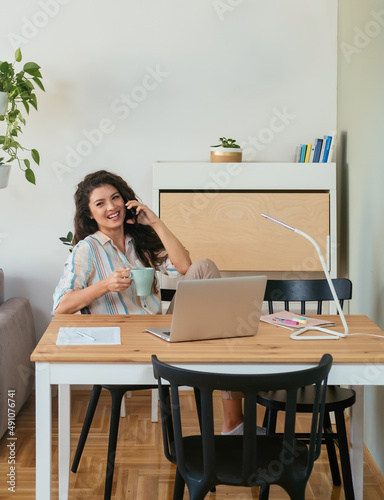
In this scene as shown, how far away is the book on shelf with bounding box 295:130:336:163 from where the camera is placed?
3.88 meters

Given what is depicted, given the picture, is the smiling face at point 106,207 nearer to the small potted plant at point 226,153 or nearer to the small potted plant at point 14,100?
the small potted plant at point 14,100

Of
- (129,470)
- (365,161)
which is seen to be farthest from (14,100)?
(129,470)

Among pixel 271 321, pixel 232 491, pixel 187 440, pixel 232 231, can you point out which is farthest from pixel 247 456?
pixel 232 231

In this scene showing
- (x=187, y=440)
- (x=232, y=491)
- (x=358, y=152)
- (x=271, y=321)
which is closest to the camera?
(x=187, y=440)

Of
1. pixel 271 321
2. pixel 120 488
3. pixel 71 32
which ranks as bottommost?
pixel 120 488

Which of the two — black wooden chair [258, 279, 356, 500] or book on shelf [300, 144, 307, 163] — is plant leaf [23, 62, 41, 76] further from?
black wooden chair [258, 279, 356, 500]

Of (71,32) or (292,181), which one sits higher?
(71,32)

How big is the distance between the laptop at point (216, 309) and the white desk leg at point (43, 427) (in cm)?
42

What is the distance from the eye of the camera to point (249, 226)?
385cm

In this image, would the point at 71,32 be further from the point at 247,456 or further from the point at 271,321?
the point at 247,456

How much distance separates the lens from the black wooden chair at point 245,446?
1.79 metres

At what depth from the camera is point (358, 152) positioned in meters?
3.64

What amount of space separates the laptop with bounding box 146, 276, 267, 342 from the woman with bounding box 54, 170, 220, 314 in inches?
22.2

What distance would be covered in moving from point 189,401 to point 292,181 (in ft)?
4.65
